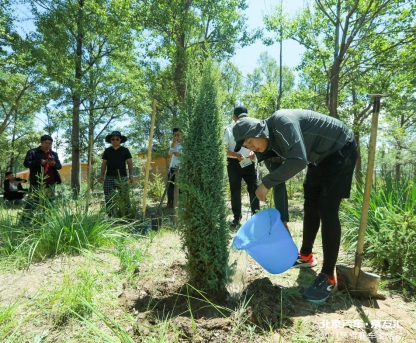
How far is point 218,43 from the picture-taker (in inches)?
412

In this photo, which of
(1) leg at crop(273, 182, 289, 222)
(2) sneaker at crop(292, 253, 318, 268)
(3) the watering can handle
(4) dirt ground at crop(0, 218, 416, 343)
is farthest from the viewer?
(2) sneaker at crop(292, 253, 318, 268)

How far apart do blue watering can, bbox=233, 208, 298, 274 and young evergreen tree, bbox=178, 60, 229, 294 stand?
0.17 meters

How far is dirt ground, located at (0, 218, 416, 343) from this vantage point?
1.70 meters

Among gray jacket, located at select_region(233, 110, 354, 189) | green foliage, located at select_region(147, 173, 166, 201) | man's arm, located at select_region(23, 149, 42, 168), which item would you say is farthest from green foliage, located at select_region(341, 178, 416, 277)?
green foliage, located at select_region(147, 173, 166, 201)

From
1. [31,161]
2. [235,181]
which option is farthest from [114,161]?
[235,181]

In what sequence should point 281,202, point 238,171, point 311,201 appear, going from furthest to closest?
point 238,171
point 311,201
point 281,202

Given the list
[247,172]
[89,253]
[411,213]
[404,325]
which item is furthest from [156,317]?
[247,172]

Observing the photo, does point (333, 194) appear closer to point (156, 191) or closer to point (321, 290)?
point (321, 290)

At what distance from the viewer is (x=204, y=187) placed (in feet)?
6.72

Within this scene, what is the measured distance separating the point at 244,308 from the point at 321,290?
74 cm

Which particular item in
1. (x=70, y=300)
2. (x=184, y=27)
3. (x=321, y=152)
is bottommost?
(x=70, y=300)

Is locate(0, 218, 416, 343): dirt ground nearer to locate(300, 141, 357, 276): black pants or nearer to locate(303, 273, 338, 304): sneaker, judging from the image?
locate(303, 273, 338, 304): sneaker

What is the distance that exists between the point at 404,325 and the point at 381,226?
1.11 m

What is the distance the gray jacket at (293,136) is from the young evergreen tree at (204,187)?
23 cm
